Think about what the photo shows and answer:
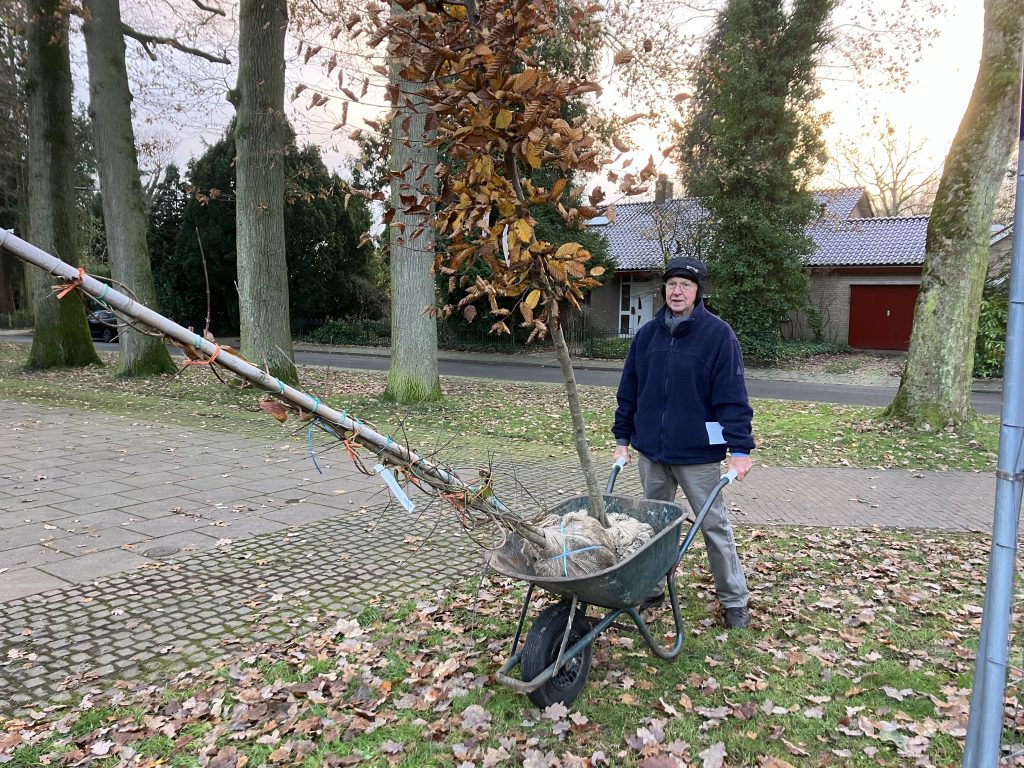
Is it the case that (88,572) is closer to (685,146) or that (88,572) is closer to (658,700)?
(658,700)

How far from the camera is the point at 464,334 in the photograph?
26.3 metres

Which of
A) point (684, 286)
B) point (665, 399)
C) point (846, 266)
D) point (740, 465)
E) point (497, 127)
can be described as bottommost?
point (740, 465)

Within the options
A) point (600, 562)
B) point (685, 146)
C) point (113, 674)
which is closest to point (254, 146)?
point (113, 674)

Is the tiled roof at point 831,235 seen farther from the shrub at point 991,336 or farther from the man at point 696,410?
the man at point 696,410

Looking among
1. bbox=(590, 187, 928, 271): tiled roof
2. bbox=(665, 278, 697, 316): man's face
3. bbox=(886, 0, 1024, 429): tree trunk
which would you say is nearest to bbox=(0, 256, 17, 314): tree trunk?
bbox=(590, 187, 928, 271): tiled roof

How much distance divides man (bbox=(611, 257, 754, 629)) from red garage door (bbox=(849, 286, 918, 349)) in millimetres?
24369

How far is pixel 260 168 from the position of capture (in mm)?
12273

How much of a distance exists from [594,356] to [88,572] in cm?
2042

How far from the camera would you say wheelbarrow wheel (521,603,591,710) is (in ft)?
9.53

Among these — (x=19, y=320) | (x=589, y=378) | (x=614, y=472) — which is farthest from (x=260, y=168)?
(x=19, y=320)

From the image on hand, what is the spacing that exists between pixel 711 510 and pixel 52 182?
59.4 ft

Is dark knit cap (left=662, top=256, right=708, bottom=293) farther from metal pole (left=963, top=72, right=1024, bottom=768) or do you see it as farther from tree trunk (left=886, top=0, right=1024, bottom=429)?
tree trunk (left=886, top=0, right=1024, bottom=429)

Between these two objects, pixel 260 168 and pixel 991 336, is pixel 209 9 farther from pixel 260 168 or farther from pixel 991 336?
pixel 991 336

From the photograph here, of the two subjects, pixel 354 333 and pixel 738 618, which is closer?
pixel 738 618
